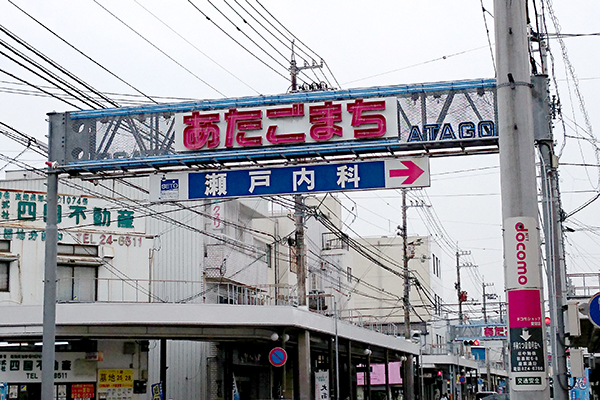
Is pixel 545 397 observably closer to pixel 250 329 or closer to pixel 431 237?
pixel 250 329

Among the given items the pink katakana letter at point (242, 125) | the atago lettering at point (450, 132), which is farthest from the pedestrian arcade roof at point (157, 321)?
the atago lettering at point (450, 132)

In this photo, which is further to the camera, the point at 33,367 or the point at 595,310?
the point at 33,367

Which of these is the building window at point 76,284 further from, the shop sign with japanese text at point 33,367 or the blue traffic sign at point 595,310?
the blue traffic sign at point 595,310

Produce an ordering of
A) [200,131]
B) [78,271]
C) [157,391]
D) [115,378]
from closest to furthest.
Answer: [200,131], [157,391], [115,378], [78,271]

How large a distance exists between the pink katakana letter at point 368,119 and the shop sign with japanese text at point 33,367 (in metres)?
17.9

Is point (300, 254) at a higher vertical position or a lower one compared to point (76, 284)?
higher

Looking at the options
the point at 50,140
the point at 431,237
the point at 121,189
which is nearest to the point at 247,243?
the point at 121,189

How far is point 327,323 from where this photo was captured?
32.1 metres

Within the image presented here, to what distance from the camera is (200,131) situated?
55.0ft

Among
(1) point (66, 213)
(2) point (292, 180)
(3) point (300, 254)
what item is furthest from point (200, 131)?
Answer: (1) point (66, 213)

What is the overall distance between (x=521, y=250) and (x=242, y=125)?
26.7 ft

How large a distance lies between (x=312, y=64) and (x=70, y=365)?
47.0ft

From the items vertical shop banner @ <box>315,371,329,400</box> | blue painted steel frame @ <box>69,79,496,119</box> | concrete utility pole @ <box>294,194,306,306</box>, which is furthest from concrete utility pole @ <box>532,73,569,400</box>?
vertical shop banner @ <box>315,371,329,400</box>

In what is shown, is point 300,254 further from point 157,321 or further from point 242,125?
point 242,125
